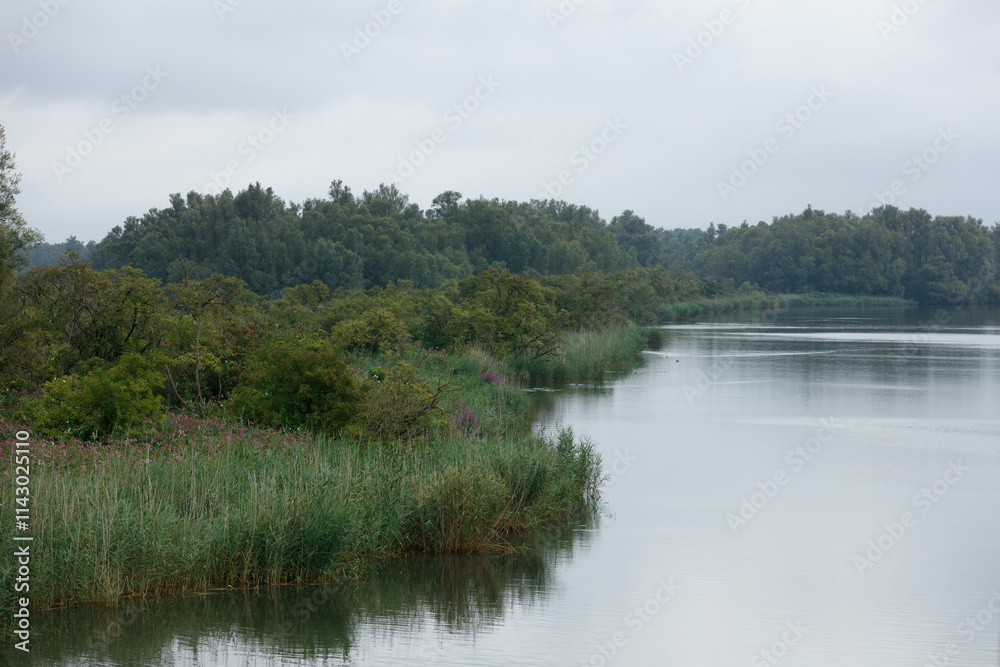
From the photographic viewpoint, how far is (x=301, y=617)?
9055mm

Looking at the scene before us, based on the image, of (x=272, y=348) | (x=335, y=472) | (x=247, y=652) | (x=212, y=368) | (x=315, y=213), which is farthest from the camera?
(x=315, y=213)

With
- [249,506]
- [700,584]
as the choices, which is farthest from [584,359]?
[249,506]

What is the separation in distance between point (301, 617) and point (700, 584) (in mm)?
4503

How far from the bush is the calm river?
3500 mm

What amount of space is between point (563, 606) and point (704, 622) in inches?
57.0

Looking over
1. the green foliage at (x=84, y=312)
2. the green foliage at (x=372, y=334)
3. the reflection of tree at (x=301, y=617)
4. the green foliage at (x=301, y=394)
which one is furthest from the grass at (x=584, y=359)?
the reflection of tree at (x=301, y=617)

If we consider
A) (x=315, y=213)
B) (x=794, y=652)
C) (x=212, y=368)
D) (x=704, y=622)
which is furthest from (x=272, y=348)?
(x=315, y=213)

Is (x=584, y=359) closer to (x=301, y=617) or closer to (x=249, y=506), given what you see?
(x=249, y=506)

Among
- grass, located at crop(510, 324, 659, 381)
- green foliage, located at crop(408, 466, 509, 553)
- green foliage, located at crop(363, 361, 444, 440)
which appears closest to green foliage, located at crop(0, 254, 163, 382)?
green foliage, located at crop(363, 361, 444, 440)

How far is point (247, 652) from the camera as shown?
27.0 feet

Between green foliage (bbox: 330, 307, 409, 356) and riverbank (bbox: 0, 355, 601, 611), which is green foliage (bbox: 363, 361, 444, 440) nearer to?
riverbank (bbox: 0, 355, 601, 611)

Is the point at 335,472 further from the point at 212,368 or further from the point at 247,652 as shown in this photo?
the point at 212,368

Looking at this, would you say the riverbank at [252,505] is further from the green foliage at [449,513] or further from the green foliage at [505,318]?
the green foliage at [505,318]

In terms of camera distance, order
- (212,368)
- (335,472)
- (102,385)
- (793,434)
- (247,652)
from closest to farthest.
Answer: (247,652)
(335,472)
(102,385)
(212,368)
(793,434)
